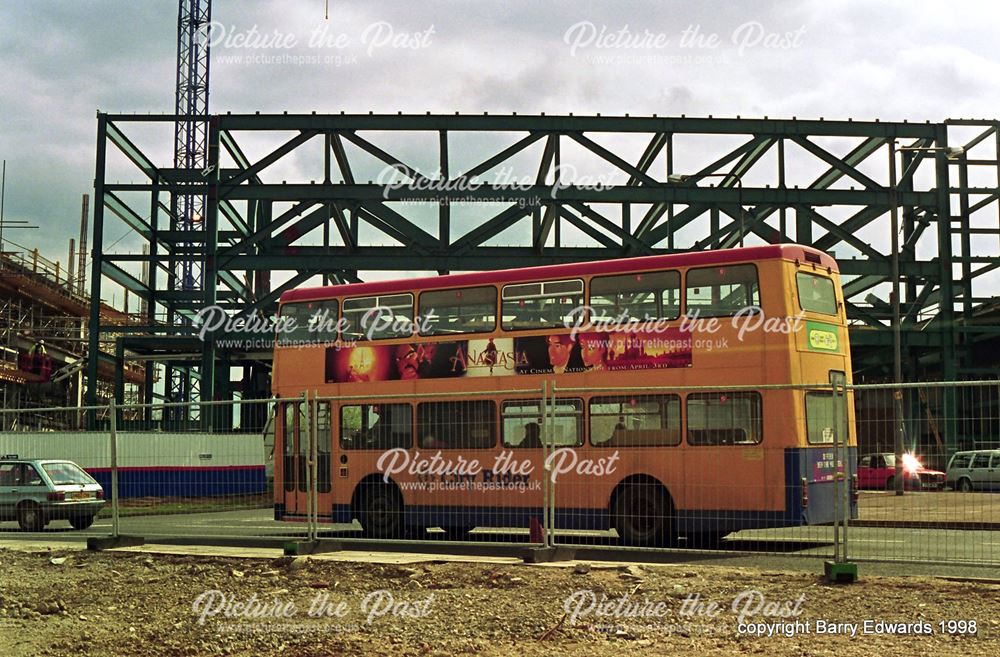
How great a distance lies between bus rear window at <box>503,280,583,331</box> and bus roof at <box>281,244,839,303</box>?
148mm

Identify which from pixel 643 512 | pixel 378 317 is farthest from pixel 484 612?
pixel 378 317

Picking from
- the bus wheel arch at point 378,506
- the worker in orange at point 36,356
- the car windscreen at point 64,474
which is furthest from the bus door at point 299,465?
the worker in orange at point 36,356

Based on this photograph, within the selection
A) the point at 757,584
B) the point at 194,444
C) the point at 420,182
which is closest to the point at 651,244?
the point at 420,182

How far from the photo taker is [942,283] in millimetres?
42344

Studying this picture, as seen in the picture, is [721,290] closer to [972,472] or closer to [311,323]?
[972,472]

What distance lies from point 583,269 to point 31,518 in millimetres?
10953

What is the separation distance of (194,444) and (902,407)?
899 cm

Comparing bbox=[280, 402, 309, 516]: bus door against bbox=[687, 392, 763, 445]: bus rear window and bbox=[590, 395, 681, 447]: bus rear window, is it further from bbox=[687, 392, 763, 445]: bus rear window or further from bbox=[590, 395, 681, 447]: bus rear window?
bbox=[687, 392, 763, 445]: bus rear window

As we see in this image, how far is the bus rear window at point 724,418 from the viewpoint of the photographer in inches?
548

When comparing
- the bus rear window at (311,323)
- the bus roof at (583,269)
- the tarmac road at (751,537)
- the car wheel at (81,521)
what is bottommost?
the car wheel at (81,521)

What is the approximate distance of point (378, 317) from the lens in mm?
17938

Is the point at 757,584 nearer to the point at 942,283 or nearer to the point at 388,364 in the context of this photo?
the point at 388,364

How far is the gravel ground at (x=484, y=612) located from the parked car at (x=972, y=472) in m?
1.30

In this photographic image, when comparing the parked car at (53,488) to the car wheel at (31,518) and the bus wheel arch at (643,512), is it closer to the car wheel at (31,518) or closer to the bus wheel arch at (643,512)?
the car wheel at (31,518)
